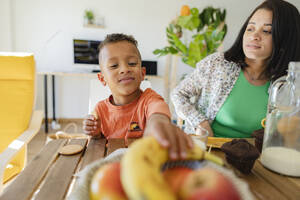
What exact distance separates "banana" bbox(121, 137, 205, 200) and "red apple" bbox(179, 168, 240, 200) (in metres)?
0.03

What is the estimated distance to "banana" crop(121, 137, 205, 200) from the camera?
0.25 metres

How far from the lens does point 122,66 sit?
1001 mm

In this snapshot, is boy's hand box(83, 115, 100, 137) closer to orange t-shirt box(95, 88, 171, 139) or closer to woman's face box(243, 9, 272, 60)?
orange t-shirt box(95, 88, 171, 139)

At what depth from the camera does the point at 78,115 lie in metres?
4.12

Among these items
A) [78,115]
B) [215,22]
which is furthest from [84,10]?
[215,22]

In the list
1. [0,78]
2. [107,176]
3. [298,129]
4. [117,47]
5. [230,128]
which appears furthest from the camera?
[0,78]

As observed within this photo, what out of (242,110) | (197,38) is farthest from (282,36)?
(197,38)

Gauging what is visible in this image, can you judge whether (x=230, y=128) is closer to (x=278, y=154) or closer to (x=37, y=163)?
(x=278, y=154)

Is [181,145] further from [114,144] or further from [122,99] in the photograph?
[122,99]

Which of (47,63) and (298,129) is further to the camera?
(47,63)

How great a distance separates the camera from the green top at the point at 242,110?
4.09 feet

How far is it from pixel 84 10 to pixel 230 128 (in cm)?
351

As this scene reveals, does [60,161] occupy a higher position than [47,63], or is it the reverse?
[47,63]

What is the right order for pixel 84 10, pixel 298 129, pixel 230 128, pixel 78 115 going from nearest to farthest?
1. pixel 298 129
2. pixel 230 128
3. pixel 84 10
4. pixel 78 115
